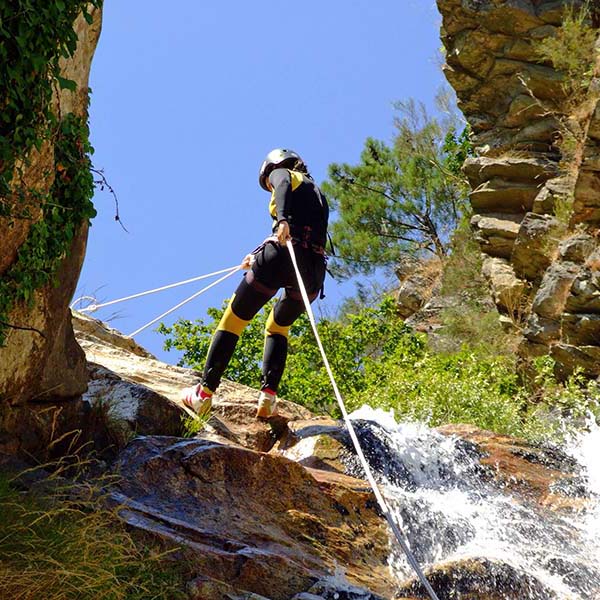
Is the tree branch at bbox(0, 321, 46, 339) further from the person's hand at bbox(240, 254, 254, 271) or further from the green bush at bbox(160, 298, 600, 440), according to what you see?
the green bush at bbox(160, 298, 600, 440)

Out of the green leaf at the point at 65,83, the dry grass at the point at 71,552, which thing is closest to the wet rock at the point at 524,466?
the dry grass at the point at 71,552

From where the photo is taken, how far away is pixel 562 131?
16.2 m

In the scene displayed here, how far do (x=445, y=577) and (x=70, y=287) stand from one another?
266cm

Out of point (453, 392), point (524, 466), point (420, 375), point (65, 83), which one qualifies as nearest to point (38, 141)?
point (65, 83)

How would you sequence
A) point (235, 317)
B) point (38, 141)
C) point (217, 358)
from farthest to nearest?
1. point (235, 317)
2. point (217, 358)
3. point (38, 141)

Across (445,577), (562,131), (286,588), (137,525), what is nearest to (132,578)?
(137,525)

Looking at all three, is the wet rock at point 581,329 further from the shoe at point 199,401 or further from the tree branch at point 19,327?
the tree branch at point 19,327

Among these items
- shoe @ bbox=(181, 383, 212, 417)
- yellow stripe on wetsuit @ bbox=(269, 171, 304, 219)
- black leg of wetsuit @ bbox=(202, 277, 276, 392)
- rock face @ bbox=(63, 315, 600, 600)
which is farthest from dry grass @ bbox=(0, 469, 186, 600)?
yellow stripe on wetsuit @ bbox=(269, 171, 304, 219)

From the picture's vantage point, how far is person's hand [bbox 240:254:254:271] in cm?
789

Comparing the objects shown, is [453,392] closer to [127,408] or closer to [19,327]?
[127,408]

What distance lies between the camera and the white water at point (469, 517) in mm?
5910

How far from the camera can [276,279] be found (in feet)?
25.4

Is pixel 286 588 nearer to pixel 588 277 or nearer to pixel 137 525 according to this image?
pixel 137 525

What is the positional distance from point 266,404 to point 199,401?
71 centimetres
